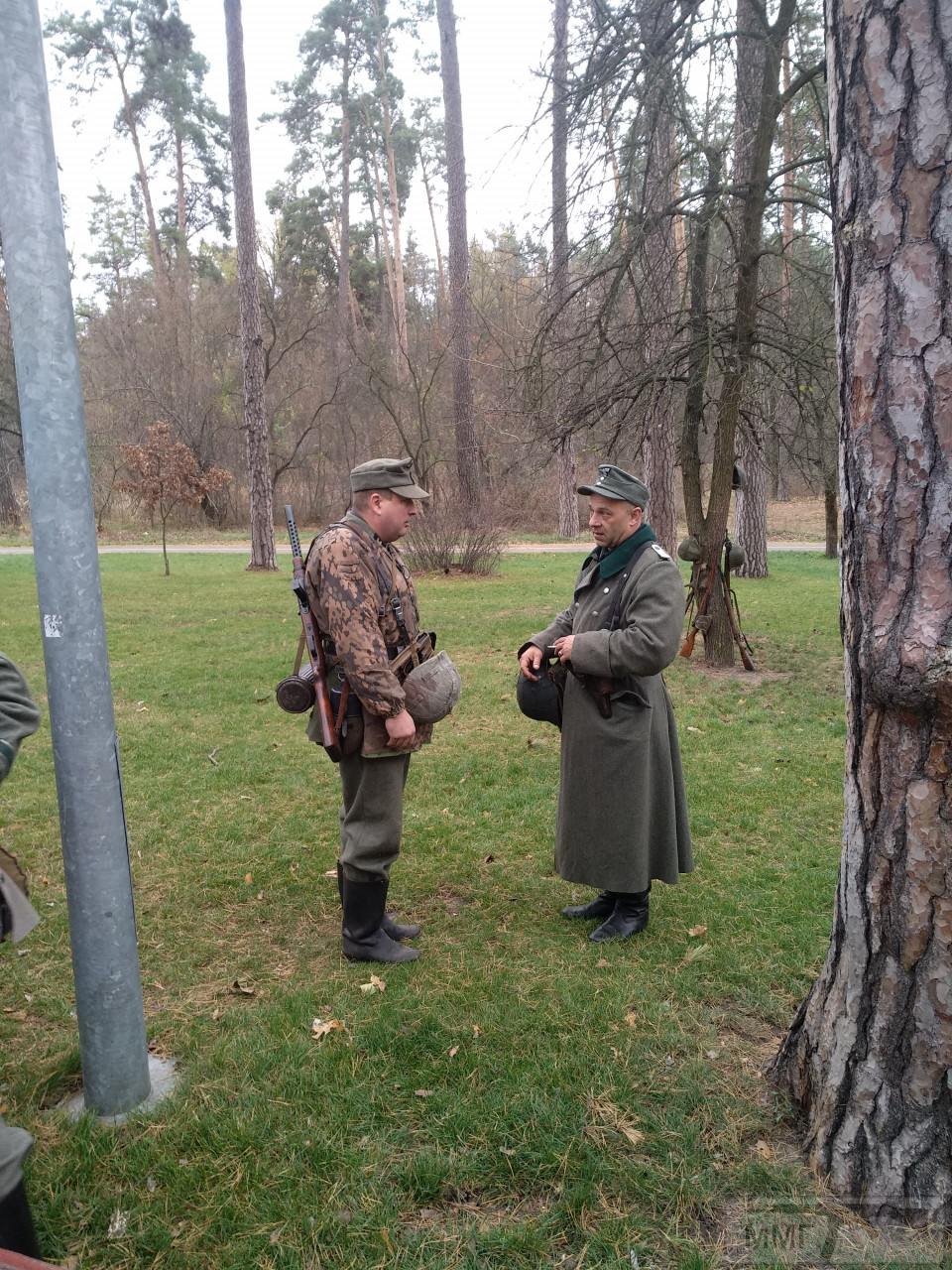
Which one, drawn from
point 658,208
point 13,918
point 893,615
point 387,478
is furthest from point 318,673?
point 658,208

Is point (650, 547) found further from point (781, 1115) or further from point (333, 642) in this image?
point (781, 1115)

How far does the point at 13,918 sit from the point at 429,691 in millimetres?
1784

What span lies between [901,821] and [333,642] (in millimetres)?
2165

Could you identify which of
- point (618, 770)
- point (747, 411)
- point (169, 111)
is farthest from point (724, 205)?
point (169, 111)

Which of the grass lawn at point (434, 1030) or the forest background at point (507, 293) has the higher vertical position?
the forest background at point (507, 293)

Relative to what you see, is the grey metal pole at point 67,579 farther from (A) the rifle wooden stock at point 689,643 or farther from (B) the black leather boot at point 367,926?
(A) the rifle wooden stock at point 689,643

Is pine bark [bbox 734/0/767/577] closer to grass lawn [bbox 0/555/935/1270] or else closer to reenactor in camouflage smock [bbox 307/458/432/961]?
grass lawn [bbox 0/555/935/1270]

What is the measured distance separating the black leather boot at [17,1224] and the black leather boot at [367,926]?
167cm

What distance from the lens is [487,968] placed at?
3656 mm

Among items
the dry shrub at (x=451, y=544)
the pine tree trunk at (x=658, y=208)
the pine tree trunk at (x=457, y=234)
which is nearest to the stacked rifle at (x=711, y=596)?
the pine tree trunk at (x=658, y=208)

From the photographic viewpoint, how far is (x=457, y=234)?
64.7 feet

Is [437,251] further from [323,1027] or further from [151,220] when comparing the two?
[323,1027]

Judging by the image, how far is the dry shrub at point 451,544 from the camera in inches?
663

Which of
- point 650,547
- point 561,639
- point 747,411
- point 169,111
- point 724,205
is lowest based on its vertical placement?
point 561,639
